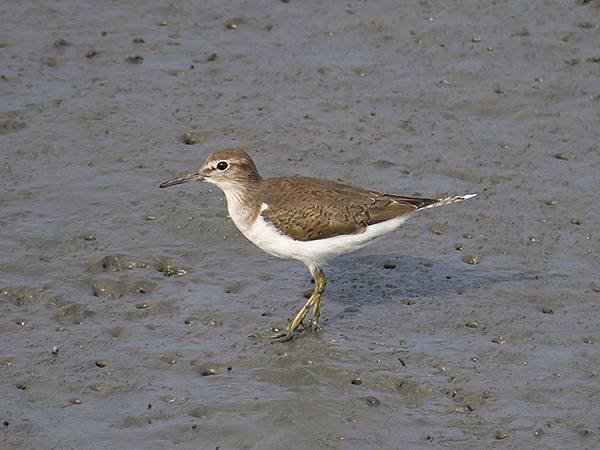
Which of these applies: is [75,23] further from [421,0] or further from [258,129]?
[421,0]

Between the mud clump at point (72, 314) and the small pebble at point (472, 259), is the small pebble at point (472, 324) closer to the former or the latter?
the small pebble at point (472, 259)

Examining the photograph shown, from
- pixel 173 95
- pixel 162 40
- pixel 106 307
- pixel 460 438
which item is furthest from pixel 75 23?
pixel 460 438

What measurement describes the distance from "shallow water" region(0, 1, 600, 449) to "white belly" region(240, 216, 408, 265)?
60cm

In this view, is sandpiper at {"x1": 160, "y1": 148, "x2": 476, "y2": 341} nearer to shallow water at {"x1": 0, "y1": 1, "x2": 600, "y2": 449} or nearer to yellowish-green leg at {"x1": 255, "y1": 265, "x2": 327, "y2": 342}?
yellowish-green leg at {"x1": 255, "y1": 265, "x2": 327, "y2": 342}

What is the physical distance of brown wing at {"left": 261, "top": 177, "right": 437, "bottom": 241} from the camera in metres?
9.95

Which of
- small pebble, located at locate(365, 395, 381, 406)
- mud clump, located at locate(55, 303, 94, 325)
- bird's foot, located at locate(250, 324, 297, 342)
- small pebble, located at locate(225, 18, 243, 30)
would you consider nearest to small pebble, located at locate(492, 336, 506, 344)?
small pebble, located at locate(365, 395, 381, 406)

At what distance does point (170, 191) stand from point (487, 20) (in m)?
5.48

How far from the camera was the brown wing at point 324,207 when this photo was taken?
9953mm

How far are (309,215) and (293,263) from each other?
4.12ft

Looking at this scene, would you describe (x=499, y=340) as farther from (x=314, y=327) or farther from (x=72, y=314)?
(x=72, y=314)

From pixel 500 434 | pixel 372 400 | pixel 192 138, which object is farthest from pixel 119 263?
pixel 500 434

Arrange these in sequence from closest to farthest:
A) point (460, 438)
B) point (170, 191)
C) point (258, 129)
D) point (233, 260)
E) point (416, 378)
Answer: point (460, 438) → point (416, 378) → point (233, 260) → point (170, 191) → point (258, 129)

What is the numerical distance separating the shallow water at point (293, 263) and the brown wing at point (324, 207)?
838mm

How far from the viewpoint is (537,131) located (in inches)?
517
